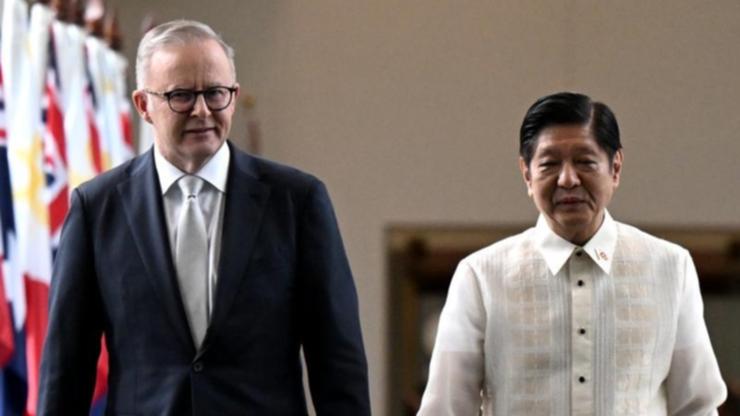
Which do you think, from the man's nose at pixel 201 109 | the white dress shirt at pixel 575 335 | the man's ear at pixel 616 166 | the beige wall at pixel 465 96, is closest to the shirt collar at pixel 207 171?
the man's nose at pixel 201 109

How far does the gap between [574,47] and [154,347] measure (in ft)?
19.2

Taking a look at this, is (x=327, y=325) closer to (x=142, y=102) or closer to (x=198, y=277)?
(x=198, y=277)

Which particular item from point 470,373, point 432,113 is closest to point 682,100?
point 432,113

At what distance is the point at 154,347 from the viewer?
3451 mm

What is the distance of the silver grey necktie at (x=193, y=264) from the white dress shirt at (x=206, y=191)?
0.8 inches

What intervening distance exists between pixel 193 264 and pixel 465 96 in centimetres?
569

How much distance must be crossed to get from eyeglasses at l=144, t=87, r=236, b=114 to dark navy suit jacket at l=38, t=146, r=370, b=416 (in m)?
0.20

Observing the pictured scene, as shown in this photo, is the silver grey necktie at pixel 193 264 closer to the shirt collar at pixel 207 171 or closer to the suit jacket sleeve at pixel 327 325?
the shirt collar at pixel 207 171

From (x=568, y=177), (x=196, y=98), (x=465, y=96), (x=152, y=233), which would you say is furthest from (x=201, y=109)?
(x=465, y=96)

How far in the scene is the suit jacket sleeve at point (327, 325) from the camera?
11.5 ft

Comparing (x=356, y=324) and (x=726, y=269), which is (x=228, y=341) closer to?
(x=356, y=324)

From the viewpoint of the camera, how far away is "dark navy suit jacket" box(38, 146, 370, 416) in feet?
11.3

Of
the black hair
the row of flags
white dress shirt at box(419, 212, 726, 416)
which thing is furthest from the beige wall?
the black hair

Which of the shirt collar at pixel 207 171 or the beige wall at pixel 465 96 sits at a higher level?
the shirt collar at pixel 207 171
